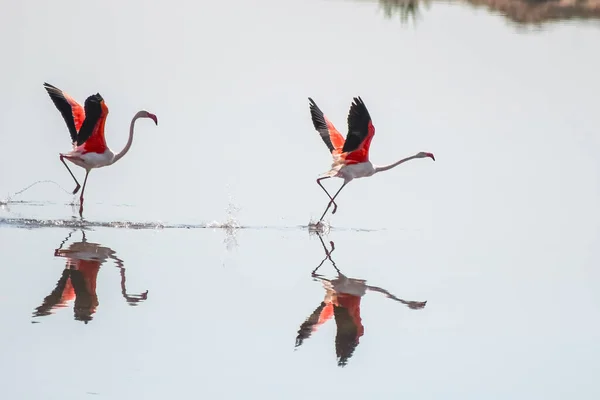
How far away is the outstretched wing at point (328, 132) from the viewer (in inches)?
656

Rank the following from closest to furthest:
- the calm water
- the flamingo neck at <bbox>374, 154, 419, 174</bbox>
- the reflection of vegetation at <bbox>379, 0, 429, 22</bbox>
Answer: the calm water
the flamingo neck at <bbox>374, 154, 419, 174</bbox>
the reflection of vegetation at <bbox>379, 0, 429, 22</bbox>

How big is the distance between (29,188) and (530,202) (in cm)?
609

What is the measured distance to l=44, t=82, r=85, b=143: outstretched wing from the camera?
52.5ft

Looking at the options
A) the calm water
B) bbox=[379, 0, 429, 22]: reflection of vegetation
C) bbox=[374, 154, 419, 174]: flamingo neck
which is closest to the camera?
the calm water

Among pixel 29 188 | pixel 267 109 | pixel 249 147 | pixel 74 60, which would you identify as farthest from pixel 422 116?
pixel 29 188

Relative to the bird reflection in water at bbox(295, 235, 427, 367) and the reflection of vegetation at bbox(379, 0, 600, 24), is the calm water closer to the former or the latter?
the bird reflection in water at bbox(295, 235, 427, 367)

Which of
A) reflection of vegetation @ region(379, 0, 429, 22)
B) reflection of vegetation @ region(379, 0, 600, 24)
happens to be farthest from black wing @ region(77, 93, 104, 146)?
reflection of vegetation @ region(379, 0, 600, 24)

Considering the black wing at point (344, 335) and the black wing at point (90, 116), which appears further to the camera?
the black wing at point (90, 116)

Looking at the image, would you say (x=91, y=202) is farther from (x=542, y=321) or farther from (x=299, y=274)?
(x=542, y=321)

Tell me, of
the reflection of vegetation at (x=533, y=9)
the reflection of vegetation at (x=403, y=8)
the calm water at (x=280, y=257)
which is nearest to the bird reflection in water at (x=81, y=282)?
the calm water at (x=280, y=257)

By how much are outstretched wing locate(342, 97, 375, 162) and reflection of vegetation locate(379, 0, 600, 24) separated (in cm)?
1587

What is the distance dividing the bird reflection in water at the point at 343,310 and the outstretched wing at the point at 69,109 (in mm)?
4218

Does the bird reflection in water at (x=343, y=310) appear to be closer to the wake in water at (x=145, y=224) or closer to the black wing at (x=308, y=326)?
the black wing at (x=308, y=326)

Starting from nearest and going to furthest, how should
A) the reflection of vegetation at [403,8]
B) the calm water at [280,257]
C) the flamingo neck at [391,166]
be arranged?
the calm water at [280,257] → the flamingo neck at [391,166] → the reflection of vegetation at [403,8]
